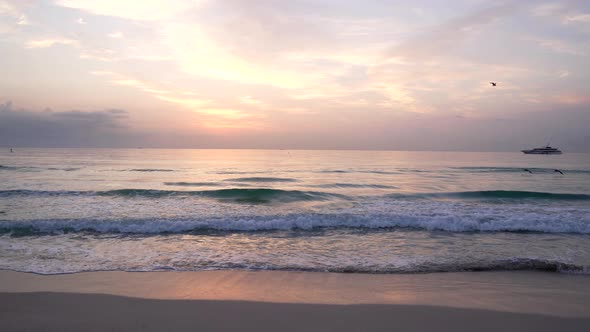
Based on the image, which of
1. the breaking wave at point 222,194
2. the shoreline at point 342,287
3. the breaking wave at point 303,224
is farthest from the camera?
the breaking wave at point 222,194

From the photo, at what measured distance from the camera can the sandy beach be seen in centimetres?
504

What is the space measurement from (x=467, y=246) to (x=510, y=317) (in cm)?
505

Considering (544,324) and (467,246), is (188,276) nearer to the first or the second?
(544,324)

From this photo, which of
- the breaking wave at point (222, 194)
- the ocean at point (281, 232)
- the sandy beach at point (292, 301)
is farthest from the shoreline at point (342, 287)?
the breaking wave at point (222, 194)

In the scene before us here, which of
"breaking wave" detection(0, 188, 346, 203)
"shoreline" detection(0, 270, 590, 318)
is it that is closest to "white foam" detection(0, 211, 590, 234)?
"shoreline" detection(0, 270, 590, 318)

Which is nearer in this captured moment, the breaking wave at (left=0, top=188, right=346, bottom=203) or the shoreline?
the shoreline

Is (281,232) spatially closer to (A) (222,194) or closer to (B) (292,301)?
(B) (292,301)

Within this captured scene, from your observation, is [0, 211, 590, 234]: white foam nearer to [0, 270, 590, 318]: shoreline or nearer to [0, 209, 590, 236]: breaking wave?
[0, 209, 590, 236]: breaking wave

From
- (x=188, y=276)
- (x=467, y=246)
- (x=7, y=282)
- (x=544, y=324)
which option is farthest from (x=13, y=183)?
(x=544, y=324)

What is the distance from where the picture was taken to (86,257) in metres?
8.68

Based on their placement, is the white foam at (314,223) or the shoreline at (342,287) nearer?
the shoreline at (342,287)

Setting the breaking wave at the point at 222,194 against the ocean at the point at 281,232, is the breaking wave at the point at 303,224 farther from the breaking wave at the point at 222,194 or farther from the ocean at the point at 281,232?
the breaking wave at the point at 222,194

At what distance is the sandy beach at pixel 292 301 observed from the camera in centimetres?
504

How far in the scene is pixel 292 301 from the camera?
19.3 feet
